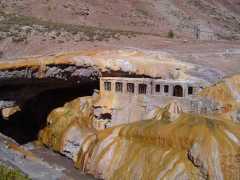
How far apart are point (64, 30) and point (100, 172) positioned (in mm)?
30111

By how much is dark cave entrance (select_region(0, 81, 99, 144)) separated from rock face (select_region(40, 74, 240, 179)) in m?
8.62

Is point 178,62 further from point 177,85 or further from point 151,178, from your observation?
point 151,178

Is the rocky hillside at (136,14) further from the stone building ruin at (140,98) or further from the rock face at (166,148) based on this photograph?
the rock face at (166,148)

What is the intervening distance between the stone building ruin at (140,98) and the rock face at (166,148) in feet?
4.01

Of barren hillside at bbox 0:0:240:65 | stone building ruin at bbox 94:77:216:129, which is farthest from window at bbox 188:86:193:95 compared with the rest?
barren hillside at bbox 0:0:240:65

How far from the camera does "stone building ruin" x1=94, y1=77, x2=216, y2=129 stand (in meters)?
37.0

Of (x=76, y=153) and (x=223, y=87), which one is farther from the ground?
(x=223, y=87)

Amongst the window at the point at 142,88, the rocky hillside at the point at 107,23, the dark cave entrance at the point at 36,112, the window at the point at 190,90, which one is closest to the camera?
the window at the point at 190,90

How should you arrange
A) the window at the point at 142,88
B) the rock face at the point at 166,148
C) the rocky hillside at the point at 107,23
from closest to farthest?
the rock face at the point at 166,148 → the window at the point at 142,88 → the rocky hillside at the point at 107,23

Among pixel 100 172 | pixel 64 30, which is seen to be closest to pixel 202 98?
pixel 100 172

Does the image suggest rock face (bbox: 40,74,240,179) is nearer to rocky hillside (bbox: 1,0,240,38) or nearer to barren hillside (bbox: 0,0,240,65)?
barren hillside (bbox: 0,0,240,65)

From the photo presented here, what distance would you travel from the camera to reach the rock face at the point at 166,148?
31453mm

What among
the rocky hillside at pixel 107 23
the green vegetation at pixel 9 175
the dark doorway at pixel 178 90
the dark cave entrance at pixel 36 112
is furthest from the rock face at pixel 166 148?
→ the rocky hillside at pixel 107 23

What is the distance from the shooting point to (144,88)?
135 feet
